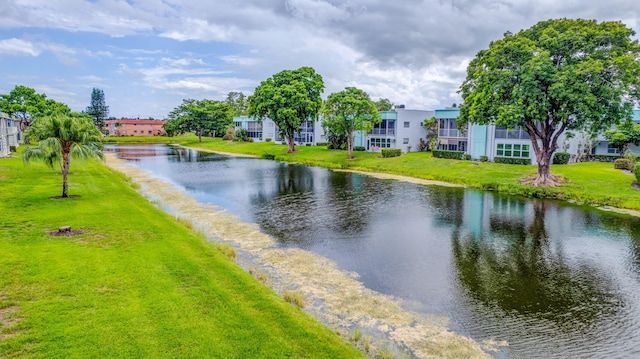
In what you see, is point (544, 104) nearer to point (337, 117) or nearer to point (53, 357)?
point (337, 117)

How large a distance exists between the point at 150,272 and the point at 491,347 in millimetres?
10079

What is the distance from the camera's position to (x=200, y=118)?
108188 mm

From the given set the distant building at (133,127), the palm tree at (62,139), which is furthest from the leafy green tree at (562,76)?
the distant building at (133,127)

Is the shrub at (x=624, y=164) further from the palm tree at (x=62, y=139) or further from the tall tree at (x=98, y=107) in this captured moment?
the tall tree at (x=98, y=107)

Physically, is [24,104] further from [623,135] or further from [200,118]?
[623,135]

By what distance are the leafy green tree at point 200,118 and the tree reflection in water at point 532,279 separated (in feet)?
317

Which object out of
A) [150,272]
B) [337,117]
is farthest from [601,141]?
[150,272]

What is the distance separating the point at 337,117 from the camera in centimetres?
5712

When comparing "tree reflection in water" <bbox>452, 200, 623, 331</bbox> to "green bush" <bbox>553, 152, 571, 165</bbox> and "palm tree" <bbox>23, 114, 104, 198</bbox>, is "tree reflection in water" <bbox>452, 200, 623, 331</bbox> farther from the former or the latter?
"green bush" <bbox>553, 152, 571, 165</bbox>

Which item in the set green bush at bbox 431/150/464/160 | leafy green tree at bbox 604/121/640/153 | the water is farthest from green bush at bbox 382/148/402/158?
leafy green tree at bbox 604/121/640/153

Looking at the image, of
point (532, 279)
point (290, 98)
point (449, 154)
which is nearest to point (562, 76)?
point (532, 279)

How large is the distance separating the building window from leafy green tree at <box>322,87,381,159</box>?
17.0 meters

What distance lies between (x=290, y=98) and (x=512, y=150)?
33239mm

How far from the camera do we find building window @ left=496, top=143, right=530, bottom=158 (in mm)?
46594
